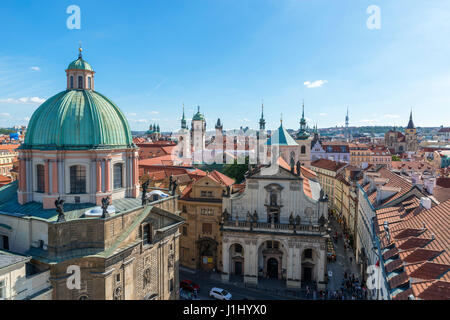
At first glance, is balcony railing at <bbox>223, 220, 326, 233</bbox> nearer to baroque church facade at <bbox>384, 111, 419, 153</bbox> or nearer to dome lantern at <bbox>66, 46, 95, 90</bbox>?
dome lantern at <bbox>66, 46, 95, 90</bbox>

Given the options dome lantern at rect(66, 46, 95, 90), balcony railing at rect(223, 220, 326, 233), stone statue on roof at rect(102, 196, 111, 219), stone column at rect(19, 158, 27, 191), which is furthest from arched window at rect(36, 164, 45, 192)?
balcony railing at rect(223, 220, 326, 233)

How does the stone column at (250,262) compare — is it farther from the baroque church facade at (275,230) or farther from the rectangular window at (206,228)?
the rectangular window at (206,228)

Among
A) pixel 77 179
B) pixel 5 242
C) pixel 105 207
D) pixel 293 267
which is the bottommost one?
→ pixel 293 267

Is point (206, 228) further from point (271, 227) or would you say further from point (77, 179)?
point (77, 179)

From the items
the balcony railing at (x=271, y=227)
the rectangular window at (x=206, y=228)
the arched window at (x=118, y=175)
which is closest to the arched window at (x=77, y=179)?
the arched window at (x=118, y=175)

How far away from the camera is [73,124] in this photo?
92.5ft

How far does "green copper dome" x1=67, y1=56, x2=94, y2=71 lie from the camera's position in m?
31.2

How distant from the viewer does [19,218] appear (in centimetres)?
2623

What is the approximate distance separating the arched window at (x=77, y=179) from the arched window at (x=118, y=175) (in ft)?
9.65

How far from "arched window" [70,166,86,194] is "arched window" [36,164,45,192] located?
9.11 feet

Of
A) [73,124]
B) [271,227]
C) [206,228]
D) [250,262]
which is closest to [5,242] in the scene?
[73,124]

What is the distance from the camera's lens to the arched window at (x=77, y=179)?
93.8ft

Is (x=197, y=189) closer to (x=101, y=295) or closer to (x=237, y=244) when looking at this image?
(x=237, y=244)

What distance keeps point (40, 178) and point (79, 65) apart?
1114 centimetres
